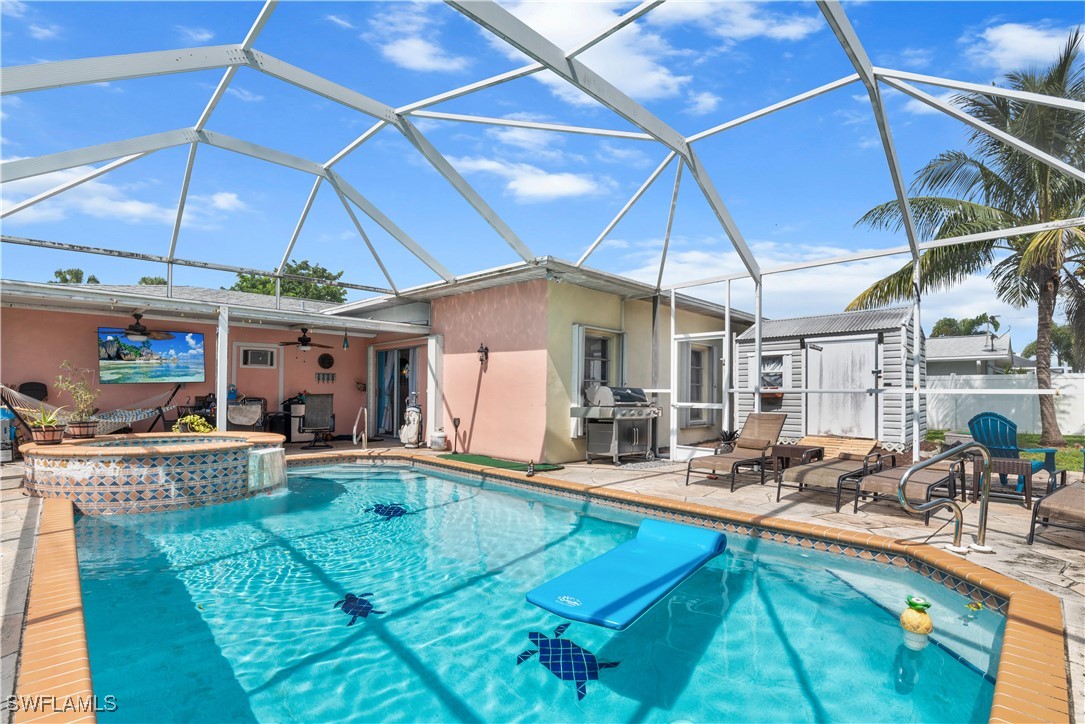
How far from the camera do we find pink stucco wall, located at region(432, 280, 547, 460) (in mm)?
9391

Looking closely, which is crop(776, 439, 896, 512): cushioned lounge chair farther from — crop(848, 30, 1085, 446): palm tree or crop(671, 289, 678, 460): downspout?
crop(848, 30, 1085, 446): palm tree

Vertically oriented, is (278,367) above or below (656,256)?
below

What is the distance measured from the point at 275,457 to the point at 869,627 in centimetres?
769

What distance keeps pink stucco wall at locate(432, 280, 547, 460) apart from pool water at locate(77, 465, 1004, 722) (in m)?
3.87

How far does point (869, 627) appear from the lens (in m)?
3.71

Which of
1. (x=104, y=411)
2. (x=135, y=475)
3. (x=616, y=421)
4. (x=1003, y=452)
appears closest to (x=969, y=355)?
(x=1003, y=452)

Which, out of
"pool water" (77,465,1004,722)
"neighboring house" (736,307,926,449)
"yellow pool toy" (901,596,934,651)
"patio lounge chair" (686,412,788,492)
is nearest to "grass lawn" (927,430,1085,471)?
"neighboring house" (736,307,926,449)

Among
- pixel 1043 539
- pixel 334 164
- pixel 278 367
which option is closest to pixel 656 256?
pixel 334 164

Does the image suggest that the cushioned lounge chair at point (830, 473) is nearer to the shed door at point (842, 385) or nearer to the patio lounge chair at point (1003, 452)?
the patio lounge chair at point (1003, 452)

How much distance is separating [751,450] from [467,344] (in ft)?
19.4

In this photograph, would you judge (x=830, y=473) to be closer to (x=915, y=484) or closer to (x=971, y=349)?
(x=915, y=484)

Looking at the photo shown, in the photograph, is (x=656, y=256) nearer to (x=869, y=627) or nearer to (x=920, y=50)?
(x=920, y=50)

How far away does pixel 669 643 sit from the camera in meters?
3.61

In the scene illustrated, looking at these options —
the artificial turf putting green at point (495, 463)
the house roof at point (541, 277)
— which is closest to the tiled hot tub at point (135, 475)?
the artificial turf putting green at point (495, 463)
